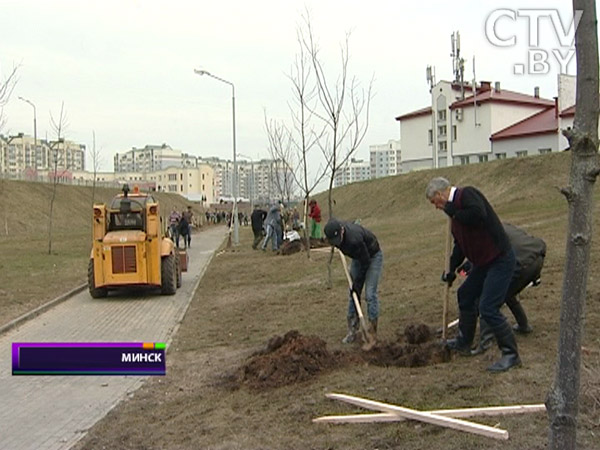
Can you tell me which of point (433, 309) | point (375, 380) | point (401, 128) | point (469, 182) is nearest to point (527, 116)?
point (401, 128)

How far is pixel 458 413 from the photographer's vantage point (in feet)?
15.9

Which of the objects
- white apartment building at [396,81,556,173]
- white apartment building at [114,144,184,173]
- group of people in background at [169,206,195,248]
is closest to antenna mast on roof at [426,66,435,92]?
white apartment building at [396,81,556,173]

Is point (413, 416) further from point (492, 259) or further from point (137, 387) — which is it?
point (137, 387)

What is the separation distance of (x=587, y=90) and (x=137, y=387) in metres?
5.85

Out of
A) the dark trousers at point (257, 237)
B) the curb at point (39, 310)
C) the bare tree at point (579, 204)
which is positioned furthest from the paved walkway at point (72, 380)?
the dark trousers at point (257, 237)

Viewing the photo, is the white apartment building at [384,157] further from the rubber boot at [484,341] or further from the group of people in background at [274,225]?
the rubber boot at [484,341]

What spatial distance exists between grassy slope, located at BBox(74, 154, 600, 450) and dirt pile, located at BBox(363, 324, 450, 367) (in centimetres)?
32

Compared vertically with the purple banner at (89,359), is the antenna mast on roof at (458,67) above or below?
above

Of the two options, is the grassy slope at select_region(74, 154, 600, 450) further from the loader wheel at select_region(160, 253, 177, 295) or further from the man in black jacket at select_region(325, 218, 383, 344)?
the loader wheel at select_region(160, 253, 177, 295)

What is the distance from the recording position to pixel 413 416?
16.0ft

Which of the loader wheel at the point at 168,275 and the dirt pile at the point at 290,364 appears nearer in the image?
the dirt pile at the point at 290,364

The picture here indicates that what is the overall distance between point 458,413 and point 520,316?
2504 mm

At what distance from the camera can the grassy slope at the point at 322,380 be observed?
480 centimetres

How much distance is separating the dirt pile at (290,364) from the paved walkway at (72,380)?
54.5 inches
